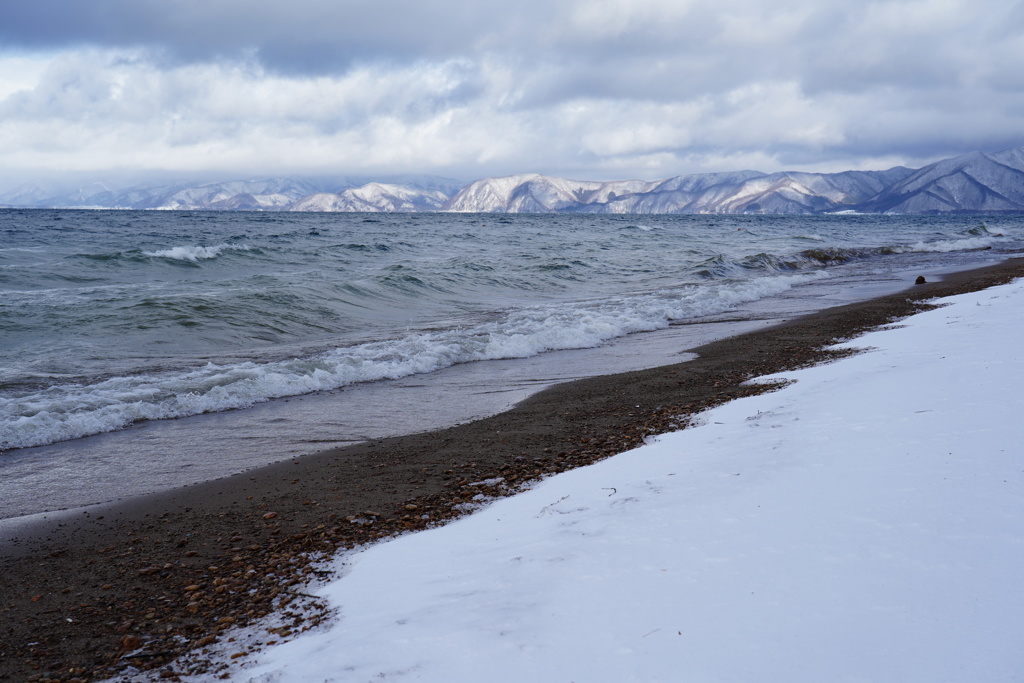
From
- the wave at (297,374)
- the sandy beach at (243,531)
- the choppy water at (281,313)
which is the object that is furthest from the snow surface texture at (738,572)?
the choppy water at (281,313)

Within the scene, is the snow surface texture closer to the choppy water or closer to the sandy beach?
the sandy beach

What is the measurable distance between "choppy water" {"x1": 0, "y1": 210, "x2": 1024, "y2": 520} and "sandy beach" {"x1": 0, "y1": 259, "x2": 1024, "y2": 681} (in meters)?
2.90

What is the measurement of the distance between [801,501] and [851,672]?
1216 mm

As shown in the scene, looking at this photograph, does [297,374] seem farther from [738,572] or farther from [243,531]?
[738,572]

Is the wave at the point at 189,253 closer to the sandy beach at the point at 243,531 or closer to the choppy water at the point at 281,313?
the choppy water at the point at 281,313

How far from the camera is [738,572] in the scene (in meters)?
2.48

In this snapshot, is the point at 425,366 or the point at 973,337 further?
the point at 425,366

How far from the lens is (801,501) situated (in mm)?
3004

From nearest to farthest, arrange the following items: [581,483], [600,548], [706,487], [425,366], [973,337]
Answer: [600,548]
[706,487]
[581,483]
[973,337]
[425,366]

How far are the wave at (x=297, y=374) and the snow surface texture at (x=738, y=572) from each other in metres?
5.03

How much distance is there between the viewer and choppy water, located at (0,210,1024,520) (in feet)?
27.5

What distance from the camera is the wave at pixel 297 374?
7133 mm

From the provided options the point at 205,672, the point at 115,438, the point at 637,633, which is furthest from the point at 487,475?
the point at 115,438

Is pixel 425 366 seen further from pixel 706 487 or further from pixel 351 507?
pixel 706 487
